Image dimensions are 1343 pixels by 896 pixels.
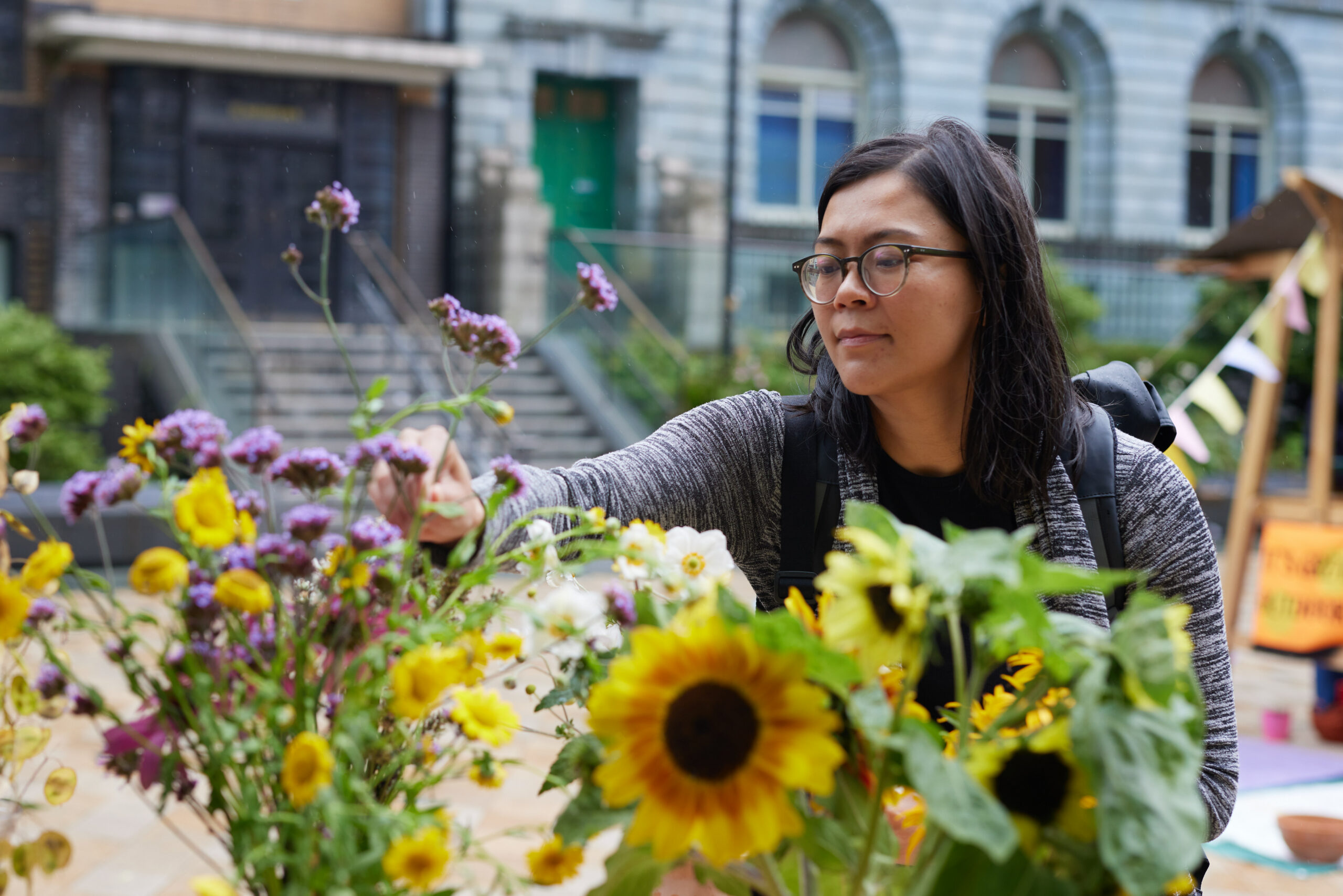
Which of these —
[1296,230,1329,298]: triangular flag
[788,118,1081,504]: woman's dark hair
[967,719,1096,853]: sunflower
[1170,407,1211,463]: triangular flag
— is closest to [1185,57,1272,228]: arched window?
[1296,230,1329,298]: triangular flag

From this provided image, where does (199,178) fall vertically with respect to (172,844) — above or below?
above

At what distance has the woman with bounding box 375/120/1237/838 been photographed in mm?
1713

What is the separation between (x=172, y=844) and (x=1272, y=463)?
1359 cm

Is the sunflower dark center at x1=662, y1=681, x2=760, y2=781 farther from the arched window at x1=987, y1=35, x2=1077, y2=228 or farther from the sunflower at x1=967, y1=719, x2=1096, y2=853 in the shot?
the arched window at x1=987, y1=35, x2=1077, y2=228

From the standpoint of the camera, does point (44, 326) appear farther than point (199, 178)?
No

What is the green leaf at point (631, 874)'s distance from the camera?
86cm

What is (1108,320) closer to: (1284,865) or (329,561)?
(1284,865)

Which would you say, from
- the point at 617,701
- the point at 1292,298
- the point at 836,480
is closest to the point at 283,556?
the point at 617,701

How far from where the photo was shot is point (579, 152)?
16.3 m

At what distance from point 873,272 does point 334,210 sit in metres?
0.75

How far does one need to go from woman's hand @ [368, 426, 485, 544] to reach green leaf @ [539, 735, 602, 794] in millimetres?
214

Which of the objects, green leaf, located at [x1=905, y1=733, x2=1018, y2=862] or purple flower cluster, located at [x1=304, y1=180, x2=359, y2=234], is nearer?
green leaf, located at [x1=905, y1=733, x2=1018, y2=862]

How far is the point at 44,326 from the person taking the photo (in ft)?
35.7

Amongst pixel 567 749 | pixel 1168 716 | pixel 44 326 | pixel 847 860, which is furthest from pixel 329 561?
pixel 44 326
